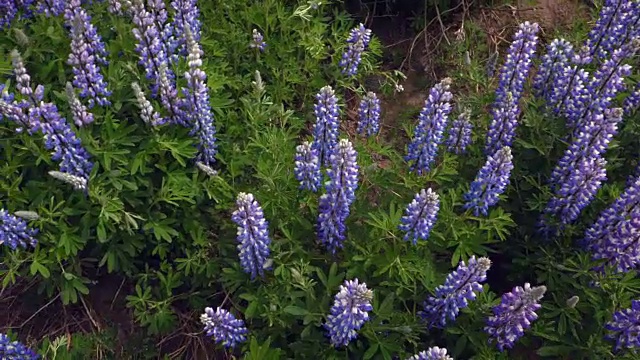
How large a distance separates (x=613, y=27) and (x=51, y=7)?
3.86 meters

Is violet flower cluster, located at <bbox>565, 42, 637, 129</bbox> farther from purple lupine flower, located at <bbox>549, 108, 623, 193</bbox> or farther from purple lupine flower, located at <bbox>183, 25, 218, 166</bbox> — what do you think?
purple lupine flower, located at <bbox>183, 25, 218, 166</bbox>

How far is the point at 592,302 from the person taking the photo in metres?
3.59

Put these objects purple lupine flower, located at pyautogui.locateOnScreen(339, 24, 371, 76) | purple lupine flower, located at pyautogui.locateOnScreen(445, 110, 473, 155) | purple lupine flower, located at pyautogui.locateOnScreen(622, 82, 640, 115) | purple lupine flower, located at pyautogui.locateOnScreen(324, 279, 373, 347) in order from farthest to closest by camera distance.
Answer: purple lupine flower, located at pyautogui.locateOnScreen(339, 24, 371, 76) < purple lupine flower, located at pyautogui.locateOnScreen(622, 82, 640, 115) < purple lupine flower, located at pyautogui.locateOnScreen(445, 110, 473, 155) < purple lupine flower, located at pyautogui.locateOnScreen(324, 279, 373, 347)

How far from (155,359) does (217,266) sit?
0.88m

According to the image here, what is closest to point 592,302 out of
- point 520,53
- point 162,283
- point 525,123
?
point 525,123

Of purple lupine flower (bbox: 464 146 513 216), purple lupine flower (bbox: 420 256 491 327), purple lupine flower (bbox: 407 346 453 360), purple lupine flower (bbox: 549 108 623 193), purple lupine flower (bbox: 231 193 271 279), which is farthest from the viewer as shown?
purple lupine flower (bbox: 549 108 623 193)

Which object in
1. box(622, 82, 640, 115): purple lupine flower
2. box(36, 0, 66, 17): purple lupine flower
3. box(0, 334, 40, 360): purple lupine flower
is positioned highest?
box(36, 0, 66, 17): purple lupine flower

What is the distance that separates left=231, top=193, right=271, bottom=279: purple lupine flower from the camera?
3.14 meters

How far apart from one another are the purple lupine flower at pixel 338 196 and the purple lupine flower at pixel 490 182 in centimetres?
75

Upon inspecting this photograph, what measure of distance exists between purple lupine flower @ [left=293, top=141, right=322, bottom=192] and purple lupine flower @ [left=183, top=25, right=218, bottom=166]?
26.6 inches

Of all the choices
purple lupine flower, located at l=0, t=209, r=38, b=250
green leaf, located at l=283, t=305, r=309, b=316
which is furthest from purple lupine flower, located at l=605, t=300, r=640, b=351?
purple lupine flower, located at l=0, t=209, r=38, b=250

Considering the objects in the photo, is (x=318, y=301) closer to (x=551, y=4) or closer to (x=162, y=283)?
(x=162, y=283)

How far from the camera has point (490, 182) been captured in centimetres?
343

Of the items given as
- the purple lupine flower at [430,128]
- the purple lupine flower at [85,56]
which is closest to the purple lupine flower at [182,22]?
the purple lupine flower at [85,56]
